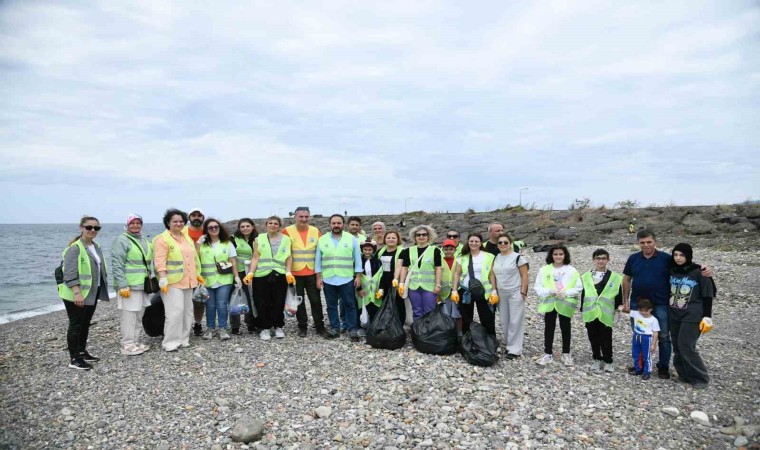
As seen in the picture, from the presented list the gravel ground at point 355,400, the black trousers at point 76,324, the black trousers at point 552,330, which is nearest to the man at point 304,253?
the gravel ground at point 355,400

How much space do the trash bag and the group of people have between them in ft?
1.29

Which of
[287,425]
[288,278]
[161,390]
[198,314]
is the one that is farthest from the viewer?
[198,314]

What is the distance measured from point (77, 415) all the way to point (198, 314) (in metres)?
2.76

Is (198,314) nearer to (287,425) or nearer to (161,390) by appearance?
(161,390)

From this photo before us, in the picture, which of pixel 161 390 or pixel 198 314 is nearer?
pixel 161 390

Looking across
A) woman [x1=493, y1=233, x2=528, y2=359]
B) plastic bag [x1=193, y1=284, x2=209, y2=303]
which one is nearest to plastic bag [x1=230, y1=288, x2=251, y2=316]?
plastic bag [x1=193, y1=284, x2=209, y2=303]

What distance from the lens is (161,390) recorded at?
529 centimetres

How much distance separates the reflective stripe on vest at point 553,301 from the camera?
5.97m

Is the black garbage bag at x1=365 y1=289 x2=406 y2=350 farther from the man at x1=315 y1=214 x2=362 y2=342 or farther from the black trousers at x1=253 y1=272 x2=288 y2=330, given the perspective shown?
the black trousers at x1=253 y1=272 x2=288 y2=330

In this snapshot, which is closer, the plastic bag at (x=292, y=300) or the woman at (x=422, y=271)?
the woman at (x=422, y=271)

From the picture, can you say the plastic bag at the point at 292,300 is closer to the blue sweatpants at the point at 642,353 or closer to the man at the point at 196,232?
the man at the point at 196,232

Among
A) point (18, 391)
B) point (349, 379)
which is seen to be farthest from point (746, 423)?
point (18, 391)

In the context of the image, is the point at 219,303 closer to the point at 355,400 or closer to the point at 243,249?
the point at 243,249

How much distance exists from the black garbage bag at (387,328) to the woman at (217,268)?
2347 millimetres
